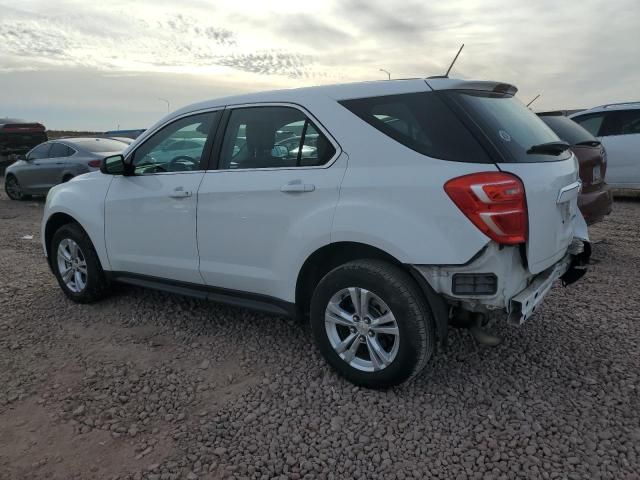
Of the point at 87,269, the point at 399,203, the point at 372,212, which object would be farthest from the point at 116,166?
the point at 399,203

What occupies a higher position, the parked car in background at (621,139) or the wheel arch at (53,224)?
the parked car in background at (621,139)

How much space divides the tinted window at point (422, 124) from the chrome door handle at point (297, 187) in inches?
20.2

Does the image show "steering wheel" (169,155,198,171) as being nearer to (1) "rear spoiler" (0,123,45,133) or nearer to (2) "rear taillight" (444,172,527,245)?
(2) "rear taillight" (444,172,527,245)

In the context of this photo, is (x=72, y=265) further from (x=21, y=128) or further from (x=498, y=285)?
(x=21, y=128)

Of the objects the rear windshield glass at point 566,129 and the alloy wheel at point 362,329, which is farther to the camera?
the rear windshield glass at point 566,129

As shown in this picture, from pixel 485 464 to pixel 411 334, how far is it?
0.73 meters

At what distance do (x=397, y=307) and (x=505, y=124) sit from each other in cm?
123

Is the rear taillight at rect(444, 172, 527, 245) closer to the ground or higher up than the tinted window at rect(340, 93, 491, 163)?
closer to the ground

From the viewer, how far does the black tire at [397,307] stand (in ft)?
9.37

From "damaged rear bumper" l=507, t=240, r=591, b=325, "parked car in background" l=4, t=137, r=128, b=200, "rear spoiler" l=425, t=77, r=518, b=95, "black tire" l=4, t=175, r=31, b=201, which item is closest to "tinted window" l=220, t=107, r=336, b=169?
"rear spoiler" l=425, t=77, r=518, b=95

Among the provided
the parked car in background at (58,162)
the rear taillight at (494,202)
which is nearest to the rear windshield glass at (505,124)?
the rear taillight at (494,202)

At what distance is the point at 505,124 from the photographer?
3.02 meters

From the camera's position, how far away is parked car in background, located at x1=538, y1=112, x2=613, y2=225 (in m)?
5.39

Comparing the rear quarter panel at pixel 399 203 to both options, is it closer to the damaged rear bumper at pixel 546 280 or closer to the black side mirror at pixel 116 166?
the damaged rear bumper at pixel 546 280
